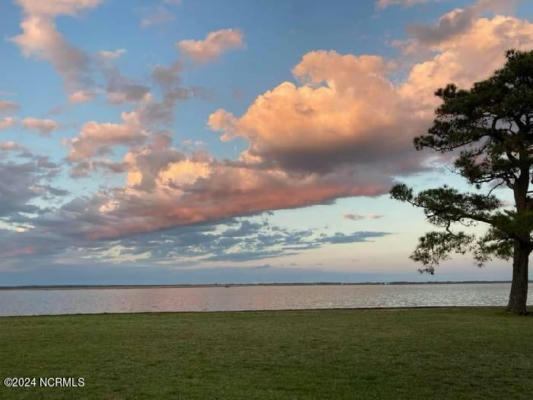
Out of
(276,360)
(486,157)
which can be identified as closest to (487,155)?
(486,157)

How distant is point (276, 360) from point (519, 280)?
901 inches

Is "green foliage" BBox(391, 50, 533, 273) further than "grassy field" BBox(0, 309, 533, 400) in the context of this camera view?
Yes

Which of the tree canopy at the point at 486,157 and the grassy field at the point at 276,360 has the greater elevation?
the tree canopy at the point at 486,157

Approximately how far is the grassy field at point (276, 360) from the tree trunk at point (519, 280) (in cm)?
723

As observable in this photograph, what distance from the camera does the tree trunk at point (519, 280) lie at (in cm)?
3072

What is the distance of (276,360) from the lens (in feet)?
47.4

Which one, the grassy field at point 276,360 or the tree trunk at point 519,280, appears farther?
the tree trunk at point 519,280

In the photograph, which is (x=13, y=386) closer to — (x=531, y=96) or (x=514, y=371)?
(x=514, y=371)

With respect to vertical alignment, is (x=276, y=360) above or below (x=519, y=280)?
below

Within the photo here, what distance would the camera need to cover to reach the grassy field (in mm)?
10953

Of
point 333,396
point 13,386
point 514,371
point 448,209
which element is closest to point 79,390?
point 13,386

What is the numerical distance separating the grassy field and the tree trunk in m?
7.23

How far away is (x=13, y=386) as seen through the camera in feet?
37.0

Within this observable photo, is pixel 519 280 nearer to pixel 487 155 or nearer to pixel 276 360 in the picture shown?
pixel 487 155
